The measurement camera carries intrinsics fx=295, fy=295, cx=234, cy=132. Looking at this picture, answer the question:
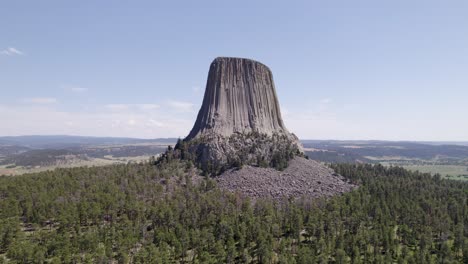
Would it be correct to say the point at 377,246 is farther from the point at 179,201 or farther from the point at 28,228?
the point at 28,228

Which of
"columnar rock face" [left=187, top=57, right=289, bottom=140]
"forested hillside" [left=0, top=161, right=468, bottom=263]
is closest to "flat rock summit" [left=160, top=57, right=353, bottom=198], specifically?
"columnar rock face" [left=187, top=57, right=289, bottom=140]

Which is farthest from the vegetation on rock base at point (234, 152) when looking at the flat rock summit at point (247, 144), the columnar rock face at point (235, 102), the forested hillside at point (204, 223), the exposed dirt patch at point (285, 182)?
the forested hillside at point (204, 223)

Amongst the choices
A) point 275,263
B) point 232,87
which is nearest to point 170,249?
point 275,263

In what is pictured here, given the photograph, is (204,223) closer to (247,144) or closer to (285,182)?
(285,182)

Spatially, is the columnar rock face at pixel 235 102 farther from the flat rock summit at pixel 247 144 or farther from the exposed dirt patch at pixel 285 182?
the exposed dirt patch at pixel 285 182

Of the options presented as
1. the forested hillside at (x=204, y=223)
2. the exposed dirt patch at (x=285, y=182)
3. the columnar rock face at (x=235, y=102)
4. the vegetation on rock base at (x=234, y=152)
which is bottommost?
the forested hillside at (x=204, y=223)

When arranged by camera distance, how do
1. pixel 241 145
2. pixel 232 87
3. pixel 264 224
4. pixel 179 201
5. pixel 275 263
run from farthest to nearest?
pixel 232 87
pixel 241 145
pixel 179 201
pixel 264 224
pixel 275 263
